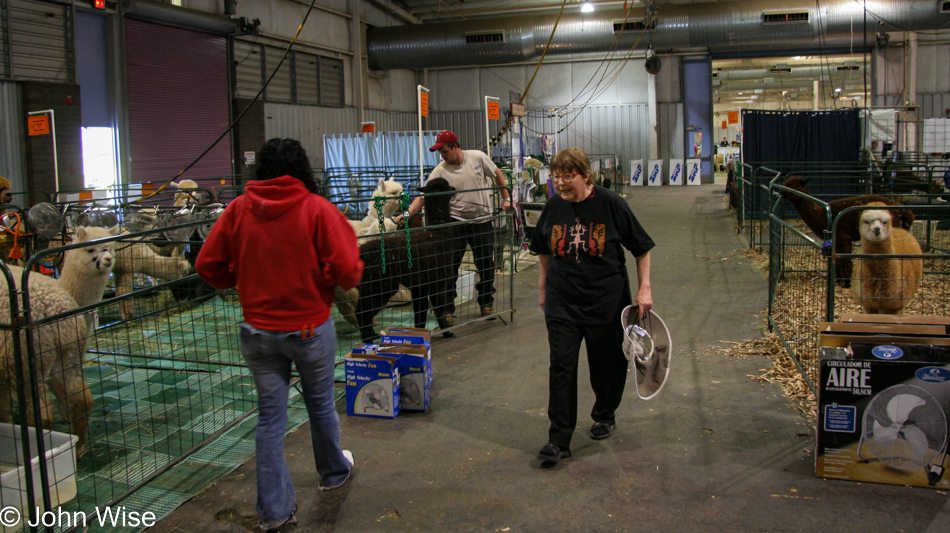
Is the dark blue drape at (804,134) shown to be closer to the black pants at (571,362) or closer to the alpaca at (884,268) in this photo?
the alpaca at (884,268)

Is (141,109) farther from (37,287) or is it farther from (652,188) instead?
(652,188)

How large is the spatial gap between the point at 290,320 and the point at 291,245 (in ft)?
1.02

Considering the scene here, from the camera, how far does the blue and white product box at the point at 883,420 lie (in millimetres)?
3045

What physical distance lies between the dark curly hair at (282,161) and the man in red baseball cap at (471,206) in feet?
10.5

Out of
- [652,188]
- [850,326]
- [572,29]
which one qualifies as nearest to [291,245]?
[850,326]

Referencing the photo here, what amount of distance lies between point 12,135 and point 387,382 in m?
10.8

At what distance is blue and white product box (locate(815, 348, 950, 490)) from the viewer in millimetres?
3045

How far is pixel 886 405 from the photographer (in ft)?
10.2

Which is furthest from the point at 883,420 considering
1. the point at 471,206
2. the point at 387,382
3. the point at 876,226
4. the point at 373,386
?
the point at 471,206

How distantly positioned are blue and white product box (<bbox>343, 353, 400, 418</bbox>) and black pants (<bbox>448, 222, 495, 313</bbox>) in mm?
1905

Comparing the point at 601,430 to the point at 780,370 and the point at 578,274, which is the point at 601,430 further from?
the point at 780,370

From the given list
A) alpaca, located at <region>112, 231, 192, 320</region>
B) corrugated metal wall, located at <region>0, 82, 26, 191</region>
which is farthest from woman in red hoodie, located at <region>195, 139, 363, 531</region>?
corrugated metal wall, located at <region>0, 82, 26, 191</region>

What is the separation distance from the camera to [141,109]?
44.5ft

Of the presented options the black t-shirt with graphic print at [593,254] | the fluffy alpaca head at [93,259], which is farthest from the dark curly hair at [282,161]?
the fluffy alpaca head at [93,259]
